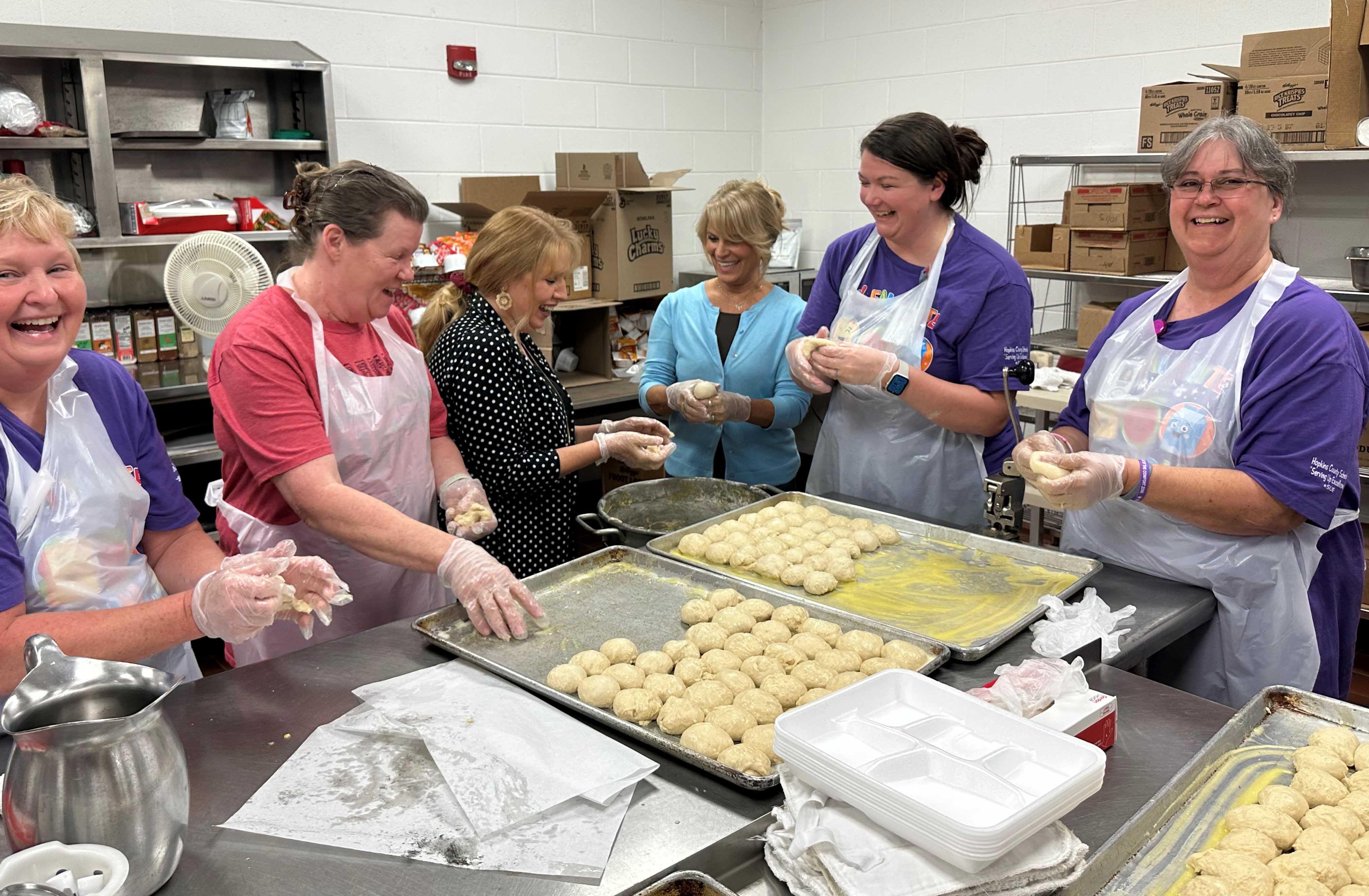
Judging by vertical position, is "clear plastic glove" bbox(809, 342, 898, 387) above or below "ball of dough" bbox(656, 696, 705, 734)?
above

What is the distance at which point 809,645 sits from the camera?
169 cm

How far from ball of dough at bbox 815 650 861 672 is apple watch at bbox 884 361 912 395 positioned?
34.6 inches

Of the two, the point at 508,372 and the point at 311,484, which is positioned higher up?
the point at 508,372

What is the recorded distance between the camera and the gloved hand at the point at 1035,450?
193 centimetres

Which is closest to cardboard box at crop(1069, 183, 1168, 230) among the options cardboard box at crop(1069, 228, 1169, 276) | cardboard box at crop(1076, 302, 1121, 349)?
cardboard box at crop(1069, 228, 1169, 276)

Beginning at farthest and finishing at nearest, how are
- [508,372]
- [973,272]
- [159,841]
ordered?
[973,272] → [508,372] → [159,841]

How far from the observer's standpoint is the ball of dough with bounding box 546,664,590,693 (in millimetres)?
1553

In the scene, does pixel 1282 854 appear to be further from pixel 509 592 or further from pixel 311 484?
pixel 311 484

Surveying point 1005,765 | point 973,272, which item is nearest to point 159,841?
Result: point 1005,765

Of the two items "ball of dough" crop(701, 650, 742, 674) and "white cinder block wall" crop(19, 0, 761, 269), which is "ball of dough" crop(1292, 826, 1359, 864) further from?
"white cinder block wall" crop(19, 0, 761, 269)

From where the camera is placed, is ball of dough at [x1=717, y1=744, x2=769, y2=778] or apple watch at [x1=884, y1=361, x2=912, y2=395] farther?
apple watch at [x1=884, y1=361, x2=912, y2=395]

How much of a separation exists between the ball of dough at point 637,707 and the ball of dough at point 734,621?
30 cm

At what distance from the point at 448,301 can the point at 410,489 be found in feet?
1.83

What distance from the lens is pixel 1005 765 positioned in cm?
110
